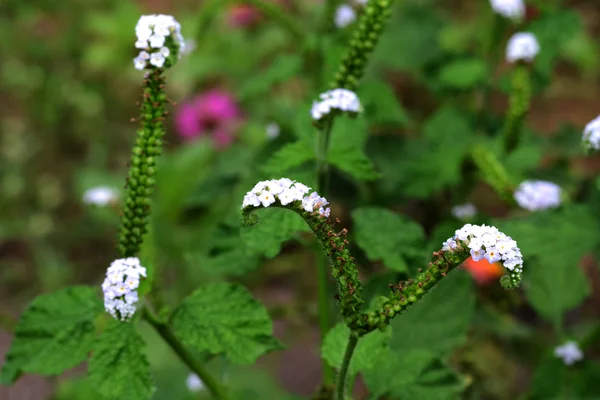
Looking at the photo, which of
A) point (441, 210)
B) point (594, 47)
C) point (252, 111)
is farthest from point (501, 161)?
point (594, 47)

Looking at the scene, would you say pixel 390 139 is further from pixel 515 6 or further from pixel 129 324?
pixel 129 324

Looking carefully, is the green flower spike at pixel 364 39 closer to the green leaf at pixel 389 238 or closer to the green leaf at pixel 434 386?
the green leaf at pixel 389 238

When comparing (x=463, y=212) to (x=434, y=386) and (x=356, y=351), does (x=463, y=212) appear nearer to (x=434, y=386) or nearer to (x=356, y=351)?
(x=434, y=386)

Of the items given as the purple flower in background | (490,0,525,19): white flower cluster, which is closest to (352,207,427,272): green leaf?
(490,0,525,19): white flower cluster

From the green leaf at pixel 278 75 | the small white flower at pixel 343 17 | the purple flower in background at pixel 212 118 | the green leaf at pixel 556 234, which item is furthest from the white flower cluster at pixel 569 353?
the purple flower in background at pixel 212 118

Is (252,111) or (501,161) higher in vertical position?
(252,111)

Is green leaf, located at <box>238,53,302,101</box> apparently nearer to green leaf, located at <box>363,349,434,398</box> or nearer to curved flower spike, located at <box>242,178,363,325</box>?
green leaf, located at <box>363,349,434,398</box>

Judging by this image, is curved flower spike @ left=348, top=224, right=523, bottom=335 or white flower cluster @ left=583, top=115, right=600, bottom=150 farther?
white flower cluster @ left=583, top=115, right=600, bottom=150

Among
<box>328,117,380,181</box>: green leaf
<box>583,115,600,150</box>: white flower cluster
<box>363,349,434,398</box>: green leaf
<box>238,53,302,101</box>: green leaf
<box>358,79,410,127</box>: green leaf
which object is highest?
<box>238,53,302,101</box>: green leaf
